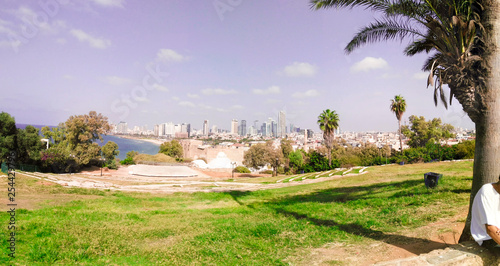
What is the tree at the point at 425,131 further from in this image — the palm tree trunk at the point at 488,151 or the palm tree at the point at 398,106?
the palm tree trunk at the point at 488,151

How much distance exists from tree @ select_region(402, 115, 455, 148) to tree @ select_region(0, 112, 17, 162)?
65730 millimetres

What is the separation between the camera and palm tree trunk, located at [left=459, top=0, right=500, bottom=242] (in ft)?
16.1

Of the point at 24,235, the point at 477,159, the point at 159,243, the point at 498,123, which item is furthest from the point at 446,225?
the point at 24,235

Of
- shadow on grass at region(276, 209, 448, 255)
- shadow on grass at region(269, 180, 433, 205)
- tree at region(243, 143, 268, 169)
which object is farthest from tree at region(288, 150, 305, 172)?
shadow on grass at region(276, 209, 448, 255)

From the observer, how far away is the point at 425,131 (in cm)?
5188

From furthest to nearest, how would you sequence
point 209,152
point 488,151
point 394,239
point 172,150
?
point 209,152 < point 172,150 < point 394,239 < point 488,151

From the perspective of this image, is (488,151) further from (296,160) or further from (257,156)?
(296,160)

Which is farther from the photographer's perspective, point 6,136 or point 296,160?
point 296,160

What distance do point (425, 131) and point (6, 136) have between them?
67164 mm

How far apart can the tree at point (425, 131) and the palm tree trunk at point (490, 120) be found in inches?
2158

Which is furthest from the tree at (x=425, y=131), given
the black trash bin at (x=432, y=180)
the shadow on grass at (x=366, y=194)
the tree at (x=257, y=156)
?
the black trash bin at (x=432, y=180)

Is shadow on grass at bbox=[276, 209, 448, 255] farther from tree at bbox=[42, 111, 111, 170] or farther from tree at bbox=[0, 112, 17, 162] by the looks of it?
tree at bbox=[42, 111, 111, 170]

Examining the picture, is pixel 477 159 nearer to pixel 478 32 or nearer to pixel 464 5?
pixel 478 32

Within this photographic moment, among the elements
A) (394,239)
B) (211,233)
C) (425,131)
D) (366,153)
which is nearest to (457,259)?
(394,239)
